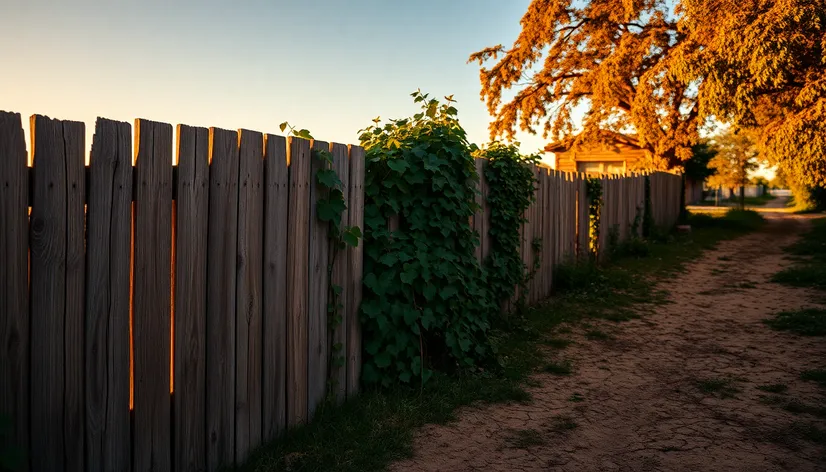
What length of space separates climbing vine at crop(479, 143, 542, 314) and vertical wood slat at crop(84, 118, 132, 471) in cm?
419

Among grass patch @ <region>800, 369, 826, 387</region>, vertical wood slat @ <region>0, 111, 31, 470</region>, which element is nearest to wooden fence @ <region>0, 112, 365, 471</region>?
vertical wood slat @ <region>0, 111, 31, 470</region>

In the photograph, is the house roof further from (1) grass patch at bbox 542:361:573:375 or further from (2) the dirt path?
(1) grass patch at bbox 542:361:573:375

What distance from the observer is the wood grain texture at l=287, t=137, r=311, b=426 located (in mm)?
3568

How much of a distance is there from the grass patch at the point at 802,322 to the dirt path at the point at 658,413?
0.21 m

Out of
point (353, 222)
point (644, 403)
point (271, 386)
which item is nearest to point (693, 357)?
point (644, 403)

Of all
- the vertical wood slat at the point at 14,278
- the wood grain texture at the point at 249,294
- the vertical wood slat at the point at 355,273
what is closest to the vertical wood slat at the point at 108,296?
the vertical wood slat at the point at 14,278

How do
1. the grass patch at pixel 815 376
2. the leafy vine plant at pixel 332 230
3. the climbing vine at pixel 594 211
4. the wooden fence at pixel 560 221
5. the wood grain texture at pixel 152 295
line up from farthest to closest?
the climbing vine at pixel 594 211 → the wooden fence at pixel 560 221 → the grass patch at pixel 815 376 → the leafy vine plant at pixel 332 230 → the wood grain texture at pixel 152 295

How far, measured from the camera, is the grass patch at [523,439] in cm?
362

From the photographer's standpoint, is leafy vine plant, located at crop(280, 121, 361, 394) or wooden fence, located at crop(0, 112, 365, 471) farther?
leafy vine plant, located at crop(280, 121, 361, 394)

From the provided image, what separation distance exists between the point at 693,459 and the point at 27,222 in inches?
149

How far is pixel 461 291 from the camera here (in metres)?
4.80

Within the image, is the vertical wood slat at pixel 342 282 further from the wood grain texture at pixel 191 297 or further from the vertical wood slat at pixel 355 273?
the wood grain texture at pixel 191 297

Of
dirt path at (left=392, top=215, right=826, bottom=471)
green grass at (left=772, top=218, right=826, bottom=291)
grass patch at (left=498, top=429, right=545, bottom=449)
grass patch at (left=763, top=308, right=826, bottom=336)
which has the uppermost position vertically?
green grass at (left=772, top=218, right=826, bottom=291)

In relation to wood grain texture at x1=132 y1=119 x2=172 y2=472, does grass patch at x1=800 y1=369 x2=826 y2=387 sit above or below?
below
